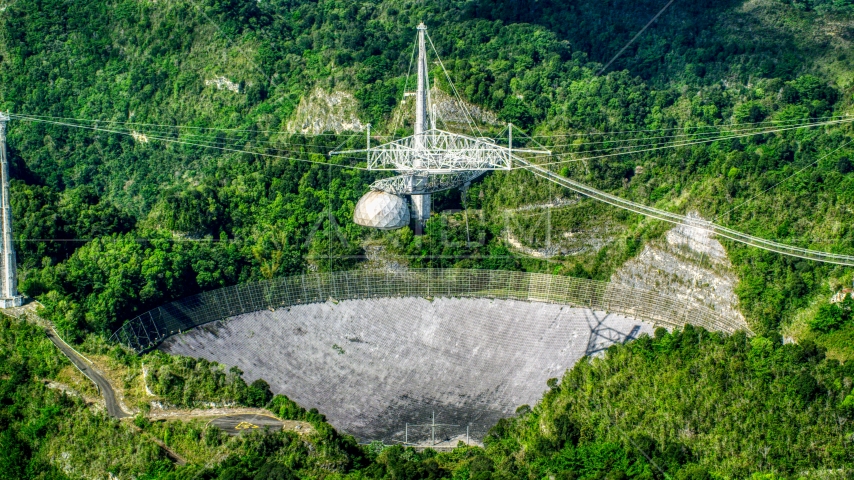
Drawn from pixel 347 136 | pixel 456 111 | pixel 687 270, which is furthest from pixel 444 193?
pixel 687 270

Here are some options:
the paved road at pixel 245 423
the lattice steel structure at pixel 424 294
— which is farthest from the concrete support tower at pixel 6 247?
the paved road at pixel 245 423

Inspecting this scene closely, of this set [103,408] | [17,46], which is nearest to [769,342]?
[103,408]

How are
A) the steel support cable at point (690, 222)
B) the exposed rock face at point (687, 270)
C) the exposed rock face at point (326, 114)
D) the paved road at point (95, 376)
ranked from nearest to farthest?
the paved road at point (95, 376) → the steel support cable at point (690, 222) → the exposed rock face at point (687, 270) → the exposed rock face at point (326, 114)

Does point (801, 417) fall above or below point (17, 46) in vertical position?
below

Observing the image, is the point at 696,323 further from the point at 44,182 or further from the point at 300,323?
the point at 44,182

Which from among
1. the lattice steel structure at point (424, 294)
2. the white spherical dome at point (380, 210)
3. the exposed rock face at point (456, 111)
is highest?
the exposed rock face at point (456, 111)

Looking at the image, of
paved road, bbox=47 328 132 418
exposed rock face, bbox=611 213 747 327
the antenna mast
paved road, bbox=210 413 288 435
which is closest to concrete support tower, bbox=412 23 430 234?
the antenna mast

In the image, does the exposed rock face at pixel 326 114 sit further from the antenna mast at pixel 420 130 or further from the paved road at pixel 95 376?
the paved road at pixel 95 376
